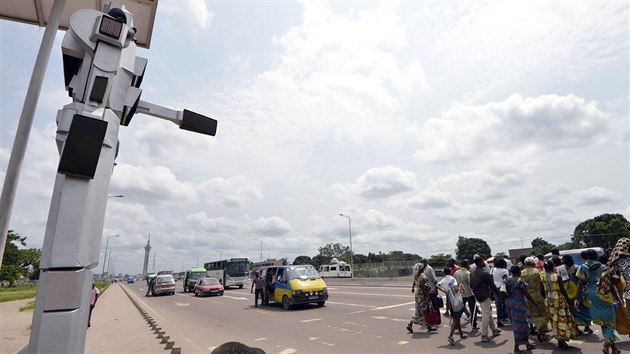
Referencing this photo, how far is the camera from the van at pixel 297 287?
1508 centimetres

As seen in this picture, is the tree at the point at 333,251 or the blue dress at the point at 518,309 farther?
the tree at the point at 333,251

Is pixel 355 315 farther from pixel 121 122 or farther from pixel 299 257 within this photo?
pixel 299 257

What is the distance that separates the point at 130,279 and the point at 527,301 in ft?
301

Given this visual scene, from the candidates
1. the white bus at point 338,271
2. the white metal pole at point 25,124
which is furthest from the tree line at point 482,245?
the white metal pole at point 25,124

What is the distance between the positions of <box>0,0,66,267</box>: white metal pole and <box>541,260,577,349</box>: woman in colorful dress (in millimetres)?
9271

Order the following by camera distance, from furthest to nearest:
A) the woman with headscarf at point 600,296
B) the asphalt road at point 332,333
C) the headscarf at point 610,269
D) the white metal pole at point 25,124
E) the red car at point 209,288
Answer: the red car at point 209,288 → the asphalt road at point 332,333 → the headscarf at point 610,269 → the woman with headscarf at point 600,296 → the white metal pole at point 25,124

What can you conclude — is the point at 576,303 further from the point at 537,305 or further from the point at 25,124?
the point at 25,124

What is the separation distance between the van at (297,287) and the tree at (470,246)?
6616 centimetres

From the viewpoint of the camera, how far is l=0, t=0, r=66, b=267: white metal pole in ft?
16.1

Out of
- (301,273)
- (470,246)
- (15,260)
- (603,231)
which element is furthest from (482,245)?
(15,260)

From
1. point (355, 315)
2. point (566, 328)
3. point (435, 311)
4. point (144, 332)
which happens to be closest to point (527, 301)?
point (566, 328)

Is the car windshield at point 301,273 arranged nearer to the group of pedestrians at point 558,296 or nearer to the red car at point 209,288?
the group of pedestrians at point 558,296

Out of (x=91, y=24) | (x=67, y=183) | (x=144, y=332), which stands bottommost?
(x=144, y=332)

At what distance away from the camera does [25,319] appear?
15203mm
